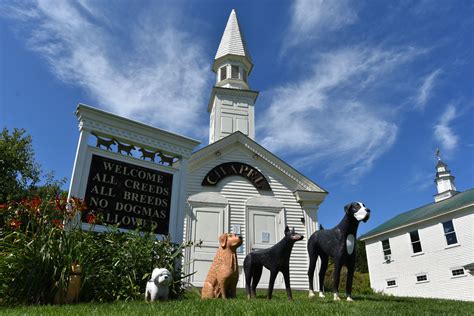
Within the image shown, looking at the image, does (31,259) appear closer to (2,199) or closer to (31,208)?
(31,208)

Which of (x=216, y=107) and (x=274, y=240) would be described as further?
(x=216, y=107)

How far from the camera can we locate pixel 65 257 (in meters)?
4.59

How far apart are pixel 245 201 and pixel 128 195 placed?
24.5 ft

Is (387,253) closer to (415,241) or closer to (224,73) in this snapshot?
(415,241)

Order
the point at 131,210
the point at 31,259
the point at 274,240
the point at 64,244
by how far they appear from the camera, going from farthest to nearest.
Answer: the point at 274,240
the point at 131,210
the point at 64,244
the point at 31,259

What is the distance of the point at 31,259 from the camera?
14.5 ft

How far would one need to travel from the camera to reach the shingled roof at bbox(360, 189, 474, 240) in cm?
1917

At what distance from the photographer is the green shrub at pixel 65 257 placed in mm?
4395

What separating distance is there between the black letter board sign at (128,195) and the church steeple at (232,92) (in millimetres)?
10854

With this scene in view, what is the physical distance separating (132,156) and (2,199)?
19.0 meters

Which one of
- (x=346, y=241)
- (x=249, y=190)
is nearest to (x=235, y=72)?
(x=249, y=190)

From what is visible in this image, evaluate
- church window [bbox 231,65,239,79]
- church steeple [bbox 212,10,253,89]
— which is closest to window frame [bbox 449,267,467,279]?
church steeple [bbox 212,10,253,89]

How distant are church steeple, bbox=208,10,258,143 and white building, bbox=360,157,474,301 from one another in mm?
12187

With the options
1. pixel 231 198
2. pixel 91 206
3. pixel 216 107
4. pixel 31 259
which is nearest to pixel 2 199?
pixel 216 107
